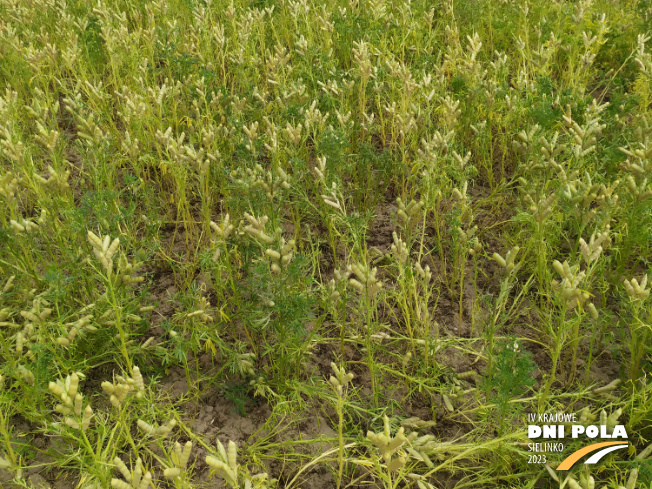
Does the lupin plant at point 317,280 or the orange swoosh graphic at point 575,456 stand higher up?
the lupin plant at point 317,280

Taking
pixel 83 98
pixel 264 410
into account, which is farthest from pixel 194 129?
pixel 264 410

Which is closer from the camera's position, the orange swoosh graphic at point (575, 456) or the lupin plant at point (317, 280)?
the orange swoosh graphic at point (575, 456)

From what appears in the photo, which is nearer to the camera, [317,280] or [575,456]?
[575,456]

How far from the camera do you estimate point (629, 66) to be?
4453 mm

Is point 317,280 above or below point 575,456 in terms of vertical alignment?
above

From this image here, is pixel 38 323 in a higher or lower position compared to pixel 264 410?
higher

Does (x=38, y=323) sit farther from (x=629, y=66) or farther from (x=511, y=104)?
(x=629, y=66)

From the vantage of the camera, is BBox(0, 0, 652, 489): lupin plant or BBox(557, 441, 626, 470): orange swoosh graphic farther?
BBox(0, 0, 652, 489): lupin plant

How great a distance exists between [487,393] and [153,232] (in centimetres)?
206

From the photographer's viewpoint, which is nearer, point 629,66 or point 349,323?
point 349,323

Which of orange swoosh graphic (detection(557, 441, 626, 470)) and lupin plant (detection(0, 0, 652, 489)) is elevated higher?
lupin plant (detection(0, 0, 652, 489))

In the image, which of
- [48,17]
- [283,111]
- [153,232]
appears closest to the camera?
[153,232]

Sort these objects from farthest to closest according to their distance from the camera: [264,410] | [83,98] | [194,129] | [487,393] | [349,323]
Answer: [83,98] → [194,129] → [349,323] → [264,410] → [487,393]

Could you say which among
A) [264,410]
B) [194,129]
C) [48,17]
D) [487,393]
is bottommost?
[264,410]
